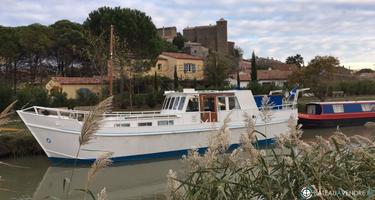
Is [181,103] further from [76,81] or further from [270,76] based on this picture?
[270,76]

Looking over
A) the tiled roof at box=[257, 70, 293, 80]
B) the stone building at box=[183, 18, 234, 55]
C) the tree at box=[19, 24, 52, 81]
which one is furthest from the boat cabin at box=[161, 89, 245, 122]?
the stone building at box=[183, 18, 234, 55]

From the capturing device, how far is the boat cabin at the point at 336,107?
27578 millimetres

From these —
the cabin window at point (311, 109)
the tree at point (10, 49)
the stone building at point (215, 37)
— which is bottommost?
the cabin window at point (311, 109)

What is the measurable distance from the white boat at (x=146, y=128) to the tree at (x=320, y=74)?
67.6 feet

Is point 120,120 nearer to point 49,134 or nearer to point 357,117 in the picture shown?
point 49,134

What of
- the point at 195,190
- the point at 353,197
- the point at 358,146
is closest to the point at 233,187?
the point at 195,190

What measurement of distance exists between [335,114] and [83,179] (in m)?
18.2

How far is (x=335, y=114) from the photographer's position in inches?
1081

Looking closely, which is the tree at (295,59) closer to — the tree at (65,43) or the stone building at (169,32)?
the stone building at (169,32)

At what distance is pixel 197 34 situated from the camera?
88.9 metres

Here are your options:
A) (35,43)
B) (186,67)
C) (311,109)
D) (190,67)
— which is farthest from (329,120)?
(35,43)

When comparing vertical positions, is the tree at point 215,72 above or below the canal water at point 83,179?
above

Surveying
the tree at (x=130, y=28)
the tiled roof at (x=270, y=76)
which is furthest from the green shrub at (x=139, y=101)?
the tiled roof at (x=270, y=76)

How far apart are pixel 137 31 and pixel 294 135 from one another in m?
30.7
